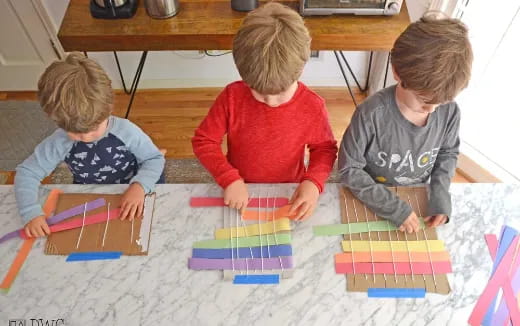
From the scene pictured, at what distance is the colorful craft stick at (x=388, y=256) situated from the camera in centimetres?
96

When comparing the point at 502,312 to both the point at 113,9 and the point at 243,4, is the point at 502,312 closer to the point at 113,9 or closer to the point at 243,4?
the point at 243,4

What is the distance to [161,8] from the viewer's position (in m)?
1.77

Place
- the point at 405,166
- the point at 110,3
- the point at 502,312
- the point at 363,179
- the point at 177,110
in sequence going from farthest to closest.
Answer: the point at 177,110
the point at 110,3
the point at 405,166
the point at 363,179
the point at 502,312

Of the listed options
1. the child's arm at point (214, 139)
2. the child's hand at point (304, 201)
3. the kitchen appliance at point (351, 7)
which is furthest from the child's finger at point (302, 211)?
the kitchen appliance at point (351, 7)

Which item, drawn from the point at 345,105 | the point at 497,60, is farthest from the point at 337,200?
the point at 345,105

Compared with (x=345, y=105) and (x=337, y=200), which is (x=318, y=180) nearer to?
(x=337, y=200)

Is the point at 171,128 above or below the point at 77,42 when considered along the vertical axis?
below

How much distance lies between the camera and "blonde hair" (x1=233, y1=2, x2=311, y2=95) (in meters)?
0.92

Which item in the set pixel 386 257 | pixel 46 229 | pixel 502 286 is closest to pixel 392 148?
pixel 386 257

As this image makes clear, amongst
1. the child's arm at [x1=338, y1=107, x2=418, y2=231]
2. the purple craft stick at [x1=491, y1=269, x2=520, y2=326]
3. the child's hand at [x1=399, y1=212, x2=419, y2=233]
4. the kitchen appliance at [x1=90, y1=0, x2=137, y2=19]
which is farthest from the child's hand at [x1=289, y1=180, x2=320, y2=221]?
the kitchen appliance at [x1=90, y1=0, x2=137, y2=19]

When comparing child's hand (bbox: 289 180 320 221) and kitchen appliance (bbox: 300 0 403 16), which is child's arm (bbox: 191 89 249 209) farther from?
kitchen appliance (bbox: 300 0 403 16)

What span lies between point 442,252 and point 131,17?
1.58 meters

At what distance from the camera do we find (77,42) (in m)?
1.78

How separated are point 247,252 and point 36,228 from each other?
20.7 inches
